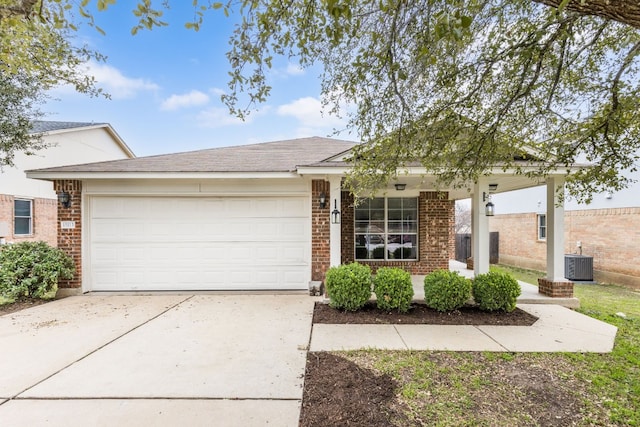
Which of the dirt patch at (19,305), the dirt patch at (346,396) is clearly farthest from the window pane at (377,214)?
the dirt patch at (19,305)

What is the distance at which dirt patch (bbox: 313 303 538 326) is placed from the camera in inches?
209

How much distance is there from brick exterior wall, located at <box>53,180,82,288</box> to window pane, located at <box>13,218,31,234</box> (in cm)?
819

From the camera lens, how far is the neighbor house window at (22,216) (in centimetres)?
1243

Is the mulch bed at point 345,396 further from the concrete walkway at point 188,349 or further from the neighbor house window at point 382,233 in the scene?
the neighbor house window at point 382,233

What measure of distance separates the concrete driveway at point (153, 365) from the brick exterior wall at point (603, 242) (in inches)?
413

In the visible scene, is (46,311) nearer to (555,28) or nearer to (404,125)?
(404,125)

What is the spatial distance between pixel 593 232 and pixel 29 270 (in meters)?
16.2

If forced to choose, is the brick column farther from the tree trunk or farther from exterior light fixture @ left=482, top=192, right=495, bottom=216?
the tree trunk

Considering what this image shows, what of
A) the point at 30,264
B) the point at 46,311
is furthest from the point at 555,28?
the point at 30,264

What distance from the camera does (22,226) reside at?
12.8 m

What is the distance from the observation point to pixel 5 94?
761 cm

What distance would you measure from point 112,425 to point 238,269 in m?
4.79

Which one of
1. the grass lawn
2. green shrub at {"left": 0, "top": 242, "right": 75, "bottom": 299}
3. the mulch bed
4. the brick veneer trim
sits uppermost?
green shrub at {"left": 0, "top": 242, "right": 75, "bottom": 299}

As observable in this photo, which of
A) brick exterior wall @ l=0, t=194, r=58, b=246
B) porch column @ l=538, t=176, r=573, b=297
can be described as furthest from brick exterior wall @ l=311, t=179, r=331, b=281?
brick exterior wall @ l=0, t=194, r=58, b=246
